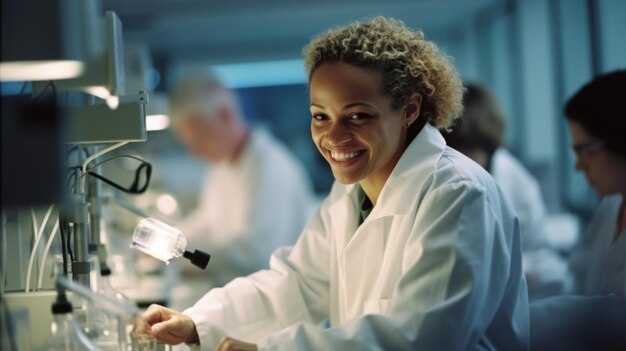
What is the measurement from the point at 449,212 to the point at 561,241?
9.88ft

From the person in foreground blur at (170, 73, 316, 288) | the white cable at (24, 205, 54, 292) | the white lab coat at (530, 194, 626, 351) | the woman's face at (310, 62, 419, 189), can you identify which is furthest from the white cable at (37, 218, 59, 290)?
the person in foreground blur at (170, 73, 316, 288)

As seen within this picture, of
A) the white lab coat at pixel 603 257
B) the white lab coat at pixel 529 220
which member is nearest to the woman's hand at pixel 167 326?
the white lab coat at pixel 603 257

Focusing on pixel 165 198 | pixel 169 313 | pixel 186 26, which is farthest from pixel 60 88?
pixel 186 26

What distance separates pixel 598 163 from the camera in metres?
2.36

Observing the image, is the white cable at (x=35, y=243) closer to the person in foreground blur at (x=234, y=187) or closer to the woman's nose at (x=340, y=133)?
the woman's nose at (x=340, y=133)

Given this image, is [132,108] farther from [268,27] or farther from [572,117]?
[268,27]

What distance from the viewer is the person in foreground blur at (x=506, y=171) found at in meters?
2.97

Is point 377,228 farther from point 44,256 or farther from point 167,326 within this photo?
point 44,256

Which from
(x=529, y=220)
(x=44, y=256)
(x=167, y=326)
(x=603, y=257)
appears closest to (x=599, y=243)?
(x=603, y=257)

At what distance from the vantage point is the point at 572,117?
240 cm

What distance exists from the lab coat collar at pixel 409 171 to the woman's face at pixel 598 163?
918 mm

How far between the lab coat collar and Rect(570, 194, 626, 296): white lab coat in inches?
34.8

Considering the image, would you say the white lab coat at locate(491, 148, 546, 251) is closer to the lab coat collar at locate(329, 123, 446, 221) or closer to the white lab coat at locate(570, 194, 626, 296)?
the white lab coat at locate(570, 194, 626, 296)

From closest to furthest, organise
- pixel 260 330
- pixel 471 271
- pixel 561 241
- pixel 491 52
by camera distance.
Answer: pixel 471 271, pixel 260 330, pixel 561 241, pixel 491 52
